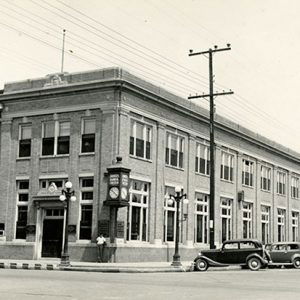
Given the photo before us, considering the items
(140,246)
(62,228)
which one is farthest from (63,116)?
(140,246)

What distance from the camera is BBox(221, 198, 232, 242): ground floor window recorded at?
44.6 meters

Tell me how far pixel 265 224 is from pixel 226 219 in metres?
8.44

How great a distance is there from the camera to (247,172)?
5000cm

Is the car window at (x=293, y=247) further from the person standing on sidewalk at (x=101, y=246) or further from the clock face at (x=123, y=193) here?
the person standing on sidewalk at (x=101, y=246)

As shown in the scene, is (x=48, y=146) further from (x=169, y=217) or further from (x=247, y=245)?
(x=247, y=245)

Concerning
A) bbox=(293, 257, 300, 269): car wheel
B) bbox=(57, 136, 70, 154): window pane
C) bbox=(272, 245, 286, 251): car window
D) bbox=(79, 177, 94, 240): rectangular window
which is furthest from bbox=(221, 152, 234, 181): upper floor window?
bbox=(57, 136, 70, 154): window pane

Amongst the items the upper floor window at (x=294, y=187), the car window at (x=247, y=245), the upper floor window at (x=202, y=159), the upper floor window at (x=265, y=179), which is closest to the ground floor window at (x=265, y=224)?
the upper floor window at (x=265, y=179)

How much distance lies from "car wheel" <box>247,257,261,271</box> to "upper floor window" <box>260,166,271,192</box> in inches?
924

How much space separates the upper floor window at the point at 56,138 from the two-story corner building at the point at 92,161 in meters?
0.06

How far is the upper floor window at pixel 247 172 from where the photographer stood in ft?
162

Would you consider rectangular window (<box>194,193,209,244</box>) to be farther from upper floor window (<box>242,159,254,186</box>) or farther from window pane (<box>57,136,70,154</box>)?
window pane (<box>57,136,70,154</box>)

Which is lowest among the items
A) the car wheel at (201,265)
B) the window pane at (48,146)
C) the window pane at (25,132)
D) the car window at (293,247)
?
the car wheel at (201,265)

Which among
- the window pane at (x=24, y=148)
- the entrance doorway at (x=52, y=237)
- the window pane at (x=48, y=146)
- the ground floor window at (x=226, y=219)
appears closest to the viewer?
the entrance doorway at (x=52, y=237)

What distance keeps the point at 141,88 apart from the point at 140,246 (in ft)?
29.9
